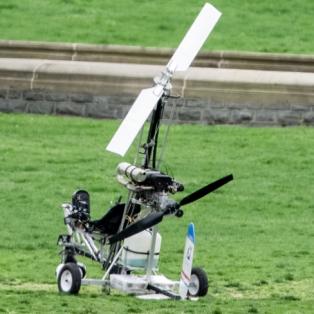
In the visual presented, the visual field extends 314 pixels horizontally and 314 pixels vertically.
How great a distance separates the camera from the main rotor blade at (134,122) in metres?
11.3

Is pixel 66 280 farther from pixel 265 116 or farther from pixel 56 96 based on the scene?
pixel 56 96

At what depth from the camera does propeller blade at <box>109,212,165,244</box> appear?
11477mm

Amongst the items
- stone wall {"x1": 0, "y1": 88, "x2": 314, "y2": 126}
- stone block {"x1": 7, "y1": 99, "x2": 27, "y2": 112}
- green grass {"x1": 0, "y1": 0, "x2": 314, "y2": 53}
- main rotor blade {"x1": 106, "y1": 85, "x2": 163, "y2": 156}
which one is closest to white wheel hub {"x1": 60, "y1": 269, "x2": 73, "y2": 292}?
main rotor blade {"x1": 106, "y1": 85, "x2": 163, "y2": 156}

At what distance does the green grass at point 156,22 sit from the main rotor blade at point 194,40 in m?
14.2

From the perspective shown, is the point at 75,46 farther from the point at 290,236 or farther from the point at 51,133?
the point at 290,236

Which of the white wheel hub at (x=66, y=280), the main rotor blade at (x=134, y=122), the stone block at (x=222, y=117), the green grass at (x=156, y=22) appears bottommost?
the white wheel hub at (x=66, y=280)

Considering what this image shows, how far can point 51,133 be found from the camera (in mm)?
21547

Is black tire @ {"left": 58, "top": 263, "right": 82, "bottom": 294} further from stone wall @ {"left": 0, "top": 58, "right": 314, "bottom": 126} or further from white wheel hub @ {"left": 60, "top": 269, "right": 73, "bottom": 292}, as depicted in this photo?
stone wall @ {"left": 0, "top": 58, "right": 314, "bottom": 126}

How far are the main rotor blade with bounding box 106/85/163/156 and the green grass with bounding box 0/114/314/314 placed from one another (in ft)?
4.05

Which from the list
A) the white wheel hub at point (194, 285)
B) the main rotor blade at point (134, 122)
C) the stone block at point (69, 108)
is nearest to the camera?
the main rotor blade at point (134, 122)

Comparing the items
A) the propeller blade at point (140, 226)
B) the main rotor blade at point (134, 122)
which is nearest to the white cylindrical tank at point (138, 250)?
the propeller blade at point (140, 226)

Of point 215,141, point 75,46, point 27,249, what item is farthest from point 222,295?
point 75,46

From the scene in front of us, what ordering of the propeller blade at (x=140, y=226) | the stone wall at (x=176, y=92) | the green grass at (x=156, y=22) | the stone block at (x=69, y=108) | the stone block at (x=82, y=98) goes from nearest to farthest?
the propeller blade at (x=140, y=226)
the stone wall at (x=176, y=92)
the stone block at (x=82, y=98)
the stone block at (x=69, y=108)
the green grass at (x=156, y=22)

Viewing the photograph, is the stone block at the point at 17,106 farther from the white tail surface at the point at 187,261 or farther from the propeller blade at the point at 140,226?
the white tail surface at the point at 187,261
